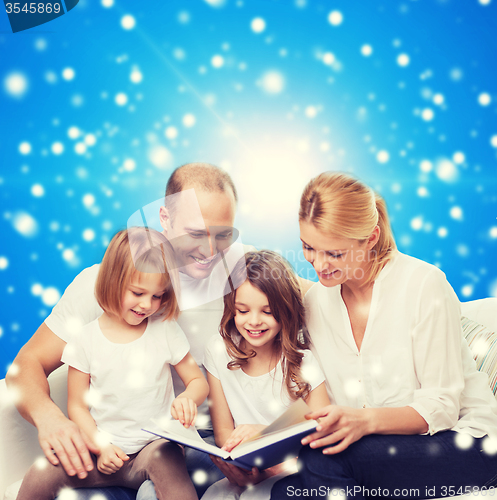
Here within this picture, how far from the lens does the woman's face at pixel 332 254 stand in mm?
1288

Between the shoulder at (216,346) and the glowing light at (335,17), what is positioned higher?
the glowing light at (335,17)

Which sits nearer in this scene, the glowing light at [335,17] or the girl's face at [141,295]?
the girl's face at [141,295]

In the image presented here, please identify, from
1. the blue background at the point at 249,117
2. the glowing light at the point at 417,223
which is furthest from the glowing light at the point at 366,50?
the glowing light at the point at 417,223

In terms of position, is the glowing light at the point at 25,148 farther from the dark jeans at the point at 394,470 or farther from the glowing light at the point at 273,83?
the dark jeans at the point at 394,470

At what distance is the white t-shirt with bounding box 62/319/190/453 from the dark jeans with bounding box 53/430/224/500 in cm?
11

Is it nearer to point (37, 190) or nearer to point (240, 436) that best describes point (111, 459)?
point (240, 436)

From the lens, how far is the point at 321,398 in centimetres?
136

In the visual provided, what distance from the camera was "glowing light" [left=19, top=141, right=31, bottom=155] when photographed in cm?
190

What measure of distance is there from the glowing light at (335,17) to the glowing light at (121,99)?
84 cm

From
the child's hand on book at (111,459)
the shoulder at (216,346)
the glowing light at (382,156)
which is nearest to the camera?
the child's hand on book at (111,459)

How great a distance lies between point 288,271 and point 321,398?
1.24 ft

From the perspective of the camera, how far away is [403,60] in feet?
5.88

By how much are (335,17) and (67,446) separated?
1.74 m

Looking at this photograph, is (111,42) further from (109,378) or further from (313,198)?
(109,378)
